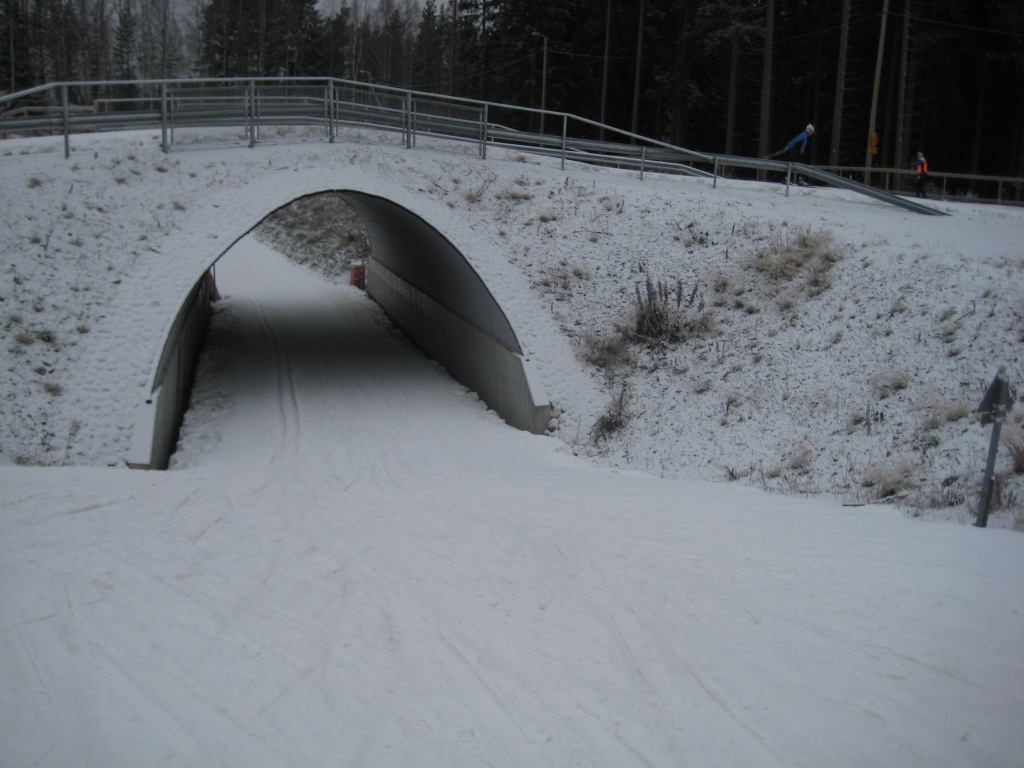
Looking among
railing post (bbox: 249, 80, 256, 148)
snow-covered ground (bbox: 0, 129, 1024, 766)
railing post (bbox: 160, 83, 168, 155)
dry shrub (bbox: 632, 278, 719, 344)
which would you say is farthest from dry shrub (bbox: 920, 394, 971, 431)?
railing post (bbox: 160, 83, 168, 155)

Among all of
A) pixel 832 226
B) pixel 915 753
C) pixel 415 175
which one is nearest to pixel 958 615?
pixel 915 753

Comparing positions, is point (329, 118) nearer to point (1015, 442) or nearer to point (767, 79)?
point (1015, 442)

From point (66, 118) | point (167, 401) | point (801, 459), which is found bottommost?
point (801, 459)

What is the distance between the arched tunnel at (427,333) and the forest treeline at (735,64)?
16.2m

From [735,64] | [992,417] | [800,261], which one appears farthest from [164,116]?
[735,64]

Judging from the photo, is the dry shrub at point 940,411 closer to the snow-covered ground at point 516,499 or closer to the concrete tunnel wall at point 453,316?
the snow-covered ground at point 516,499

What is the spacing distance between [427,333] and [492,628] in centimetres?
1451

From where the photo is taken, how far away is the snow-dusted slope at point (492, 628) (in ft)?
14.7

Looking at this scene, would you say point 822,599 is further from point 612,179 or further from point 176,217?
point 612,179

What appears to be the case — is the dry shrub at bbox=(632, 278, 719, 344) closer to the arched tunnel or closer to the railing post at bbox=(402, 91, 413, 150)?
the arched tunnel

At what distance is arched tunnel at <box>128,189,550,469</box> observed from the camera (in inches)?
474

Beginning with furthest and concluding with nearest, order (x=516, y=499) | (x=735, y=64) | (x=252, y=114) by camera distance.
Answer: (x=735, y=64) → (x=252, y=114) → (x=516, y=499)

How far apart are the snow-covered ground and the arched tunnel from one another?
0.41 metres

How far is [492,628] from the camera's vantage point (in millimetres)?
5789
